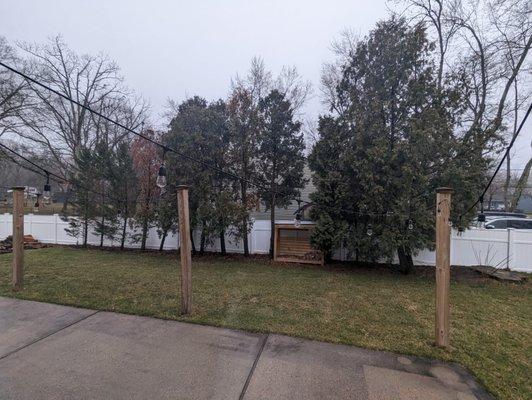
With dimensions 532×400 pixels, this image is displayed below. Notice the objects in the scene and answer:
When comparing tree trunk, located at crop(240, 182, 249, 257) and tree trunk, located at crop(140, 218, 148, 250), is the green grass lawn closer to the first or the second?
tree trunk, located at crop(240, 182, 249, 257)

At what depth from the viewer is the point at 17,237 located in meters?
5.78

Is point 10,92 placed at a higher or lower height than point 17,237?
higher

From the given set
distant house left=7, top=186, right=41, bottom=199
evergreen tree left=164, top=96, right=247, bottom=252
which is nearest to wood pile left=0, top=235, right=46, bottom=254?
distant house left=7, top=186, right=41, bottom=199

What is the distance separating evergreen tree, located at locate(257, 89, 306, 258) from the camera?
9.45 metres

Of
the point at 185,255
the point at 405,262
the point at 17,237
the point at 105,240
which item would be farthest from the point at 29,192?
the point at 405,262

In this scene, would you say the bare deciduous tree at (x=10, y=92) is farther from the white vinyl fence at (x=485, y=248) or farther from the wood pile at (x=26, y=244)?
the white vinyl fence at (x=485, y=248)

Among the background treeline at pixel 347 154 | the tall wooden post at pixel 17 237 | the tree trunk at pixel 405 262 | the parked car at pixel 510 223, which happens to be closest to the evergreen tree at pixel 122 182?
the background treeline at pixel 347 154

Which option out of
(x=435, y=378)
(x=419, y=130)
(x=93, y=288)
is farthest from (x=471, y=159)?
(x=93, y=288)

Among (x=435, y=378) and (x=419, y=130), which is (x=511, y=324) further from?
(x=419, y=130)

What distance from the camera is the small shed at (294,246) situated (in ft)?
29.8

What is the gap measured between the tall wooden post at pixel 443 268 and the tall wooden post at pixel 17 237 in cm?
686

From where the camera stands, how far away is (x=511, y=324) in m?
4.60

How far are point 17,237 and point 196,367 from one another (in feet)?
15.8

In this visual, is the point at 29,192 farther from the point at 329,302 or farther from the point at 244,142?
the point at 329,302
